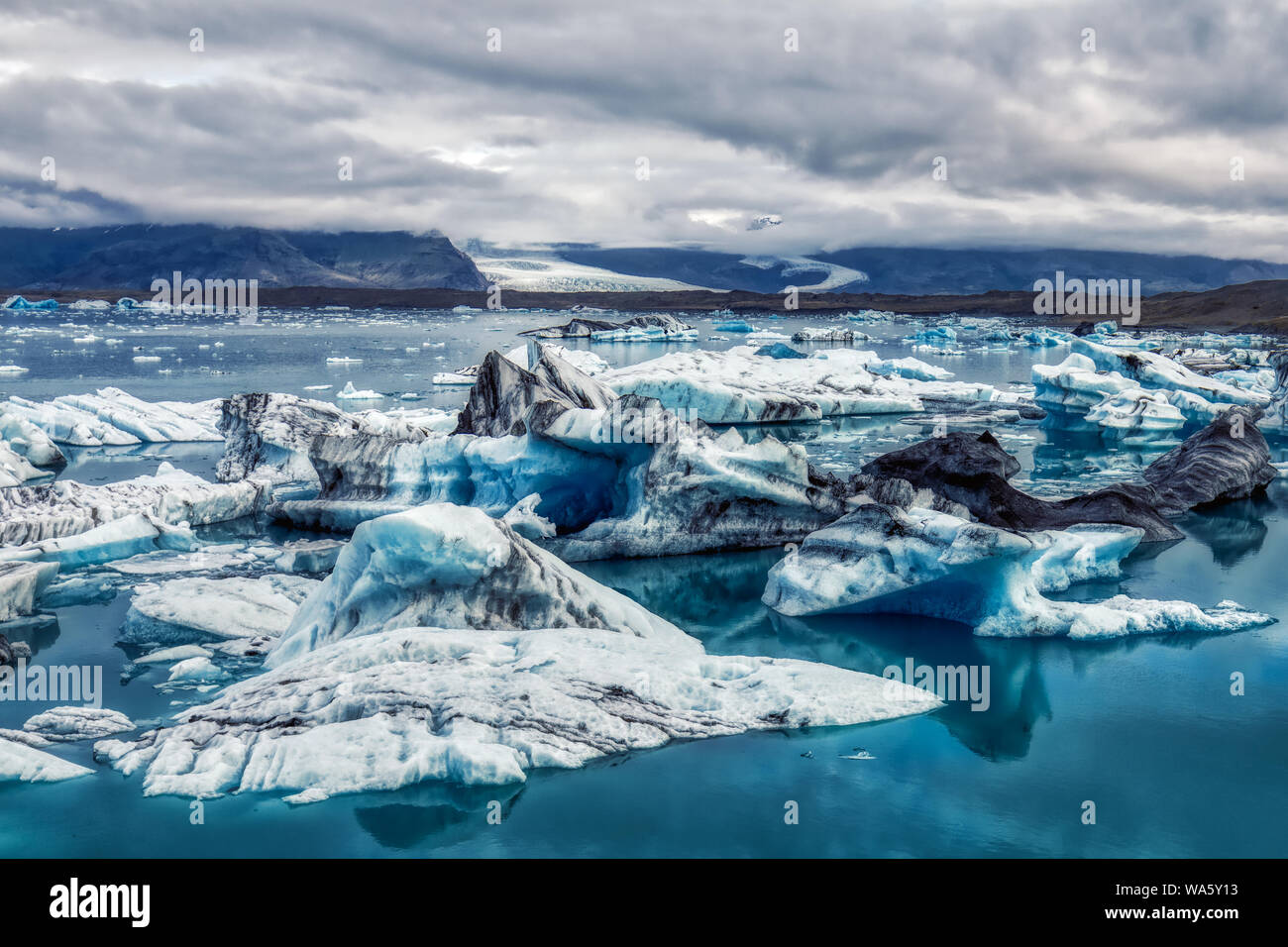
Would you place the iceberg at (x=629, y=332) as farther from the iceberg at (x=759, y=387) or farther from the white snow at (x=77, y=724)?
the white snow at (x=77, y=724)

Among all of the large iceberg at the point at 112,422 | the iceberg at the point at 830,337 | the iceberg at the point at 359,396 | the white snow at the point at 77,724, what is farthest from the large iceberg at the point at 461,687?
the iceberg at the point at 830,337

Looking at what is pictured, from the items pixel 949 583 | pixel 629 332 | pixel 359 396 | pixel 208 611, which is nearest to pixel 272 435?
pixel 208 611

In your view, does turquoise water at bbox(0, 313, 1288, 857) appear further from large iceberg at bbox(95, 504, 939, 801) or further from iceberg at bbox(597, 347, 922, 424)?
iceberg at bbox(597, 347, 922, 424)

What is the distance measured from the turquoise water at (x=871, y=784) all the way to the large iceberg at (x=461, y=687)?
0.48ft

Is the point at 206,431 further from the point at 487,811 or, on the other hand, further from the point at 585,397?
the point at 487,811

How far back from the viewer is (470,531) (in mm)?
6797

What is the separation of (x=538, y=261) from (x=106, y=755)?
439 ft

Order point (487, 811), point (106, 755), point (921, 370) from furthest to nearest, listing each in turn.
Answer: point (921, 370)
point (106, 755)
point (487, 811)

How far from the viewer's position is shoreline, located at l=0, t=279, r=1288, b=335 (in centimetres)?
6494

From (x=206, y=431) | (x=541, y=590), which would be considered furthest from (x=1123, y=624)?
(x=206, y=431)

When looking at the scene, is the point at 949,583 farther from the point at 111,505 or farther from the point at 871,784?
the point at 111,505

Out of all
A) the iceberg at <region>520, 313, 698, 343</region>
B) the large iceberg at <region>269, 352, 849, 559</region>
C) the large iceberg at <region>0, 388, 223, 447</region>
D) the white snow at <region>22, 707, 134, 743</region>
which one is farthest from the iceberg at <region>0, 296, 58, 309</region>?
the white snow at <region>22, 707, 134, 743</region>

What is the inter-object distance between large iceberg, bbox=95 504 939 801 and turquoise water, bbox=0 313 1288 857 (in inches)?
5.8

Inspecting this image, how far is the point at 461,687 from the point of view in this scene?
5781mm
